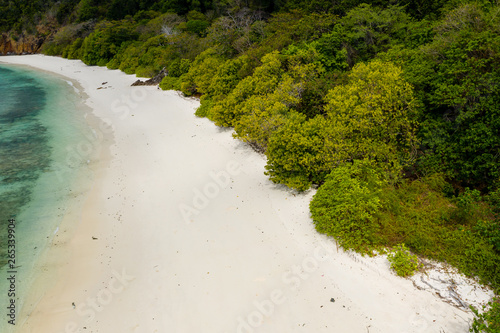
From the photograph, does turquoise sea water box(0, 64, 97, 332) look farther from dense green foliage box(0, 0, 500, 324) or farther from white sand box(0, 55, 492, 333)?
dense green foliage box(0, 0, 500, 324)

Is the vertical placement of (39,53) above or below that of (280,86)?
below

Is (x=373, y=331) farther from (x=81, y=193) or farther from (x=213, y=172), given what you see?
(x=81, y=193)

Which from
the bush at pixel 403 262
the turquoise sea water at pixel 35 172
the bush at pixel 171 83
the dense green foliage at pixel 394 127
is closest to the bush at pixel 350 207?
the dense green foliage at pixel 394 127

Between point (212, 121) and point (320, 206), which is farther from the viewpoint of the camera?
point (212, 121)

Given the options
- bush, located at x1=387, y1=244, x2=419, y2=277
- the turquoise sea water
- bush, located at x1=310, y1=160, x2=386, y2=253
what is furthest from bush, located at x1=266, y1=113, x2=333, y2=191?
the turquoise sea water

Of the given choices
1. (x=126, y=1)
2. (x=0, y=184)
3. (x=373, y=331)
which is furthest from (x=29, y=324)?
(x=126, y=1)
